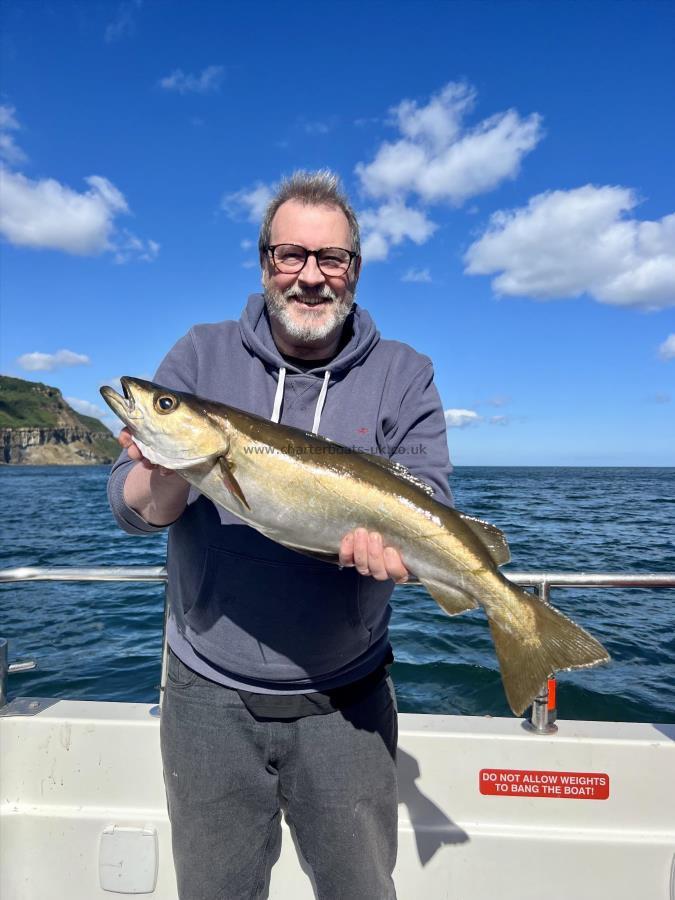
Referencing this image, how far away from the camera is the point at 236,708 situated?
2756 millimetres

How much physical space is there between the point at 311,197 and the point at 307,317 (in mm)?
639

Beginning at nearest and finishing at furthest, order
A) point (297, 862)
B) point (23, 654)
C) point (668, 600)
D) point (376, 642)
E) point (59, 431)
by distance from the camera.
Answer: point (376, 642), point (297, 862), point (23, 654), point (668, 600), point (59, 431)

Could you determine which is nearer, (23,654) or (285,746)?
(285,746)

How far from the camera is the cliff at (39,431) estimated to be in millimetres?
172625

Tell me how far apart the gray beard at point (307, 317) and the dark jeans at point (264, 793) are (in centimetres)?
177

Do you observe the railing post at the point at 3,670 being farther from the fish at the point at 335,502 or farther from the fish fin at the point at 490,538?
the fish fin at the point at 490,538

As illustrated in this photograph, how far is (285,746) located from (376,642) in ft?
2.11

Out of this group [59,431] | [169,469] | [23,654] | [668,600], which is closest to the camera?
[169,469]

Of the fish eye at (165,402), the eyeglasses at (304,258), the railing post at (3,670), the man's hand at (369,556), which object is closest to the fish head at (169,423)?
the fish eye at (165,402)

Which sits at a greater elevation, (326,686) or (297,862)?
(326,686)

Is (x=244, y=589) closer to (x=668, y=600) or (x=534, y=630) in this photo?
(x=534, y=630)

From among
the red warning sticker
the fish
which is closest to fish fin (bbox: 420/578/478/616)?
the fish

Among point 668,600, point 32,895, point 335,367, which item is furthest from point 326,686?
point 668,600

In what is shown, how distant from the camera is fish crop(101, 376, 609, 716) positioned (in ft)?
8.76
